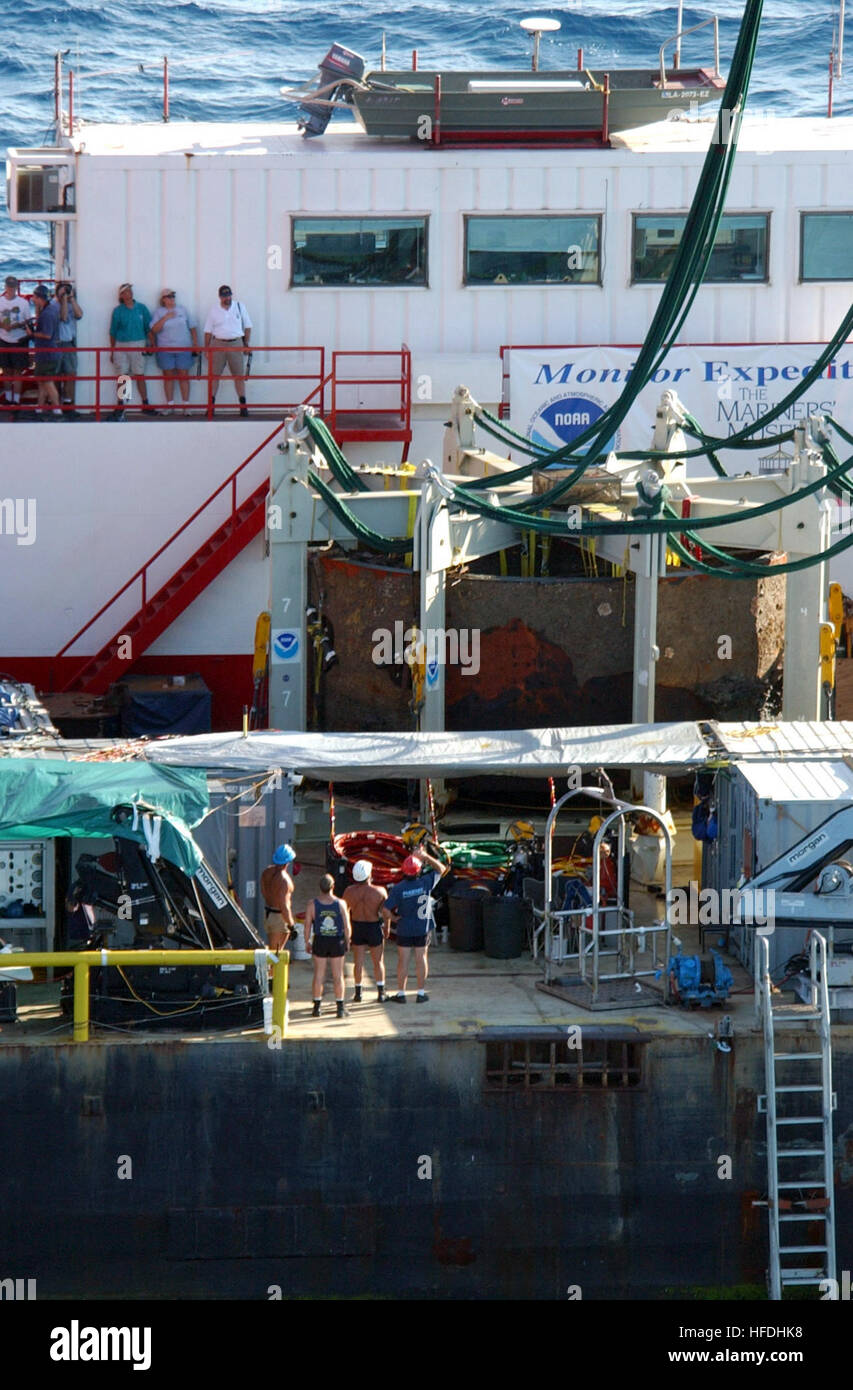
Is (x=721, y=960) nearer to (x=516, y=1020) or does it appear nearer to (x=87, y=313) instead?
(x=516, y=1020)

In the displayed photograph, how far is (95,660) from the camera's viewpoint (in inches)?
1010

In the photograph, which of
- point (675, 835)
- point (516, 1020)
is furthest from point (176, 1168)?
point (675, 835)

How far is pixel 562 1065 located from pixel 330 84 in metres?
15.3

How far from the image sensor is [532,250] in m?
26.7

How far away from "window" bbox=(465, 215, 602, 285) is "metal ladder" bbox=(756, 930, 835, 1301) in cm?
1255

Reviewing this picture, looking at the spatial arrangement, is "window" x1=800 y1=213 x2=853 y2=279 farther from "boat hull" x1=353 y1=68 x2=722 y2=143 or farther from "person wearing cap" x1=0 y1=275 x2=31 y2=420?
"person wearing cap" x1=0 y1=275 x2=31 y2=420

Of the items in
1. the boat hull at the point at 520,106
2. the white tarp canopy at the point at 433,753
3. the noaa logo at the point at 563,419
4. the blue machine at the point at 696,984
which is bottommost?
the blue machine at the point at 696,984

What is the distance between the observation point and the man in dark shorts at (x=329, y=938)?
17.4 meters

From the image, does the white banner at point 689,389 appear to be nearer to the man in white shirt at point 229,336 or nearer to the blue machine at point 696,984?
the man in white shirt at point 229,336

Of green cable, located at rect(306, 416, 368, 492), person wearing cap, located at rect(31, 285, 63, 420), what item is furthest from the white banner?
person wearing cap, located at rect(31, 285, 63, 420)

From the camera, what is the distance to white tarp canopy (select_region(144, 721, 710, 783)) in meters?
18.6

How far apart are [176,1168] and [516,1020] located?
3.19 metres

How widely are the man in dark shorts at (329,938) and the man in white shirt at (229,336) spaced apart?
10.3 metres

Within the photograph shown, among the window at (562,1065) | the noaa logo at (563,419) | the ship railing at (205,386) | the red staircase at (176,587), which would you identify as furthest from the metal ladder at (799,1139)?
the ship railing at (205,386)
